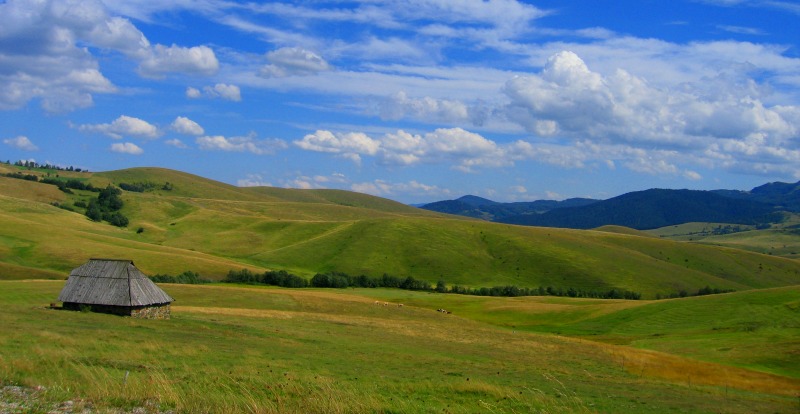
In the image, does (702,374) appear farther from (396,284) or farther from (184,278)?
(396,284)

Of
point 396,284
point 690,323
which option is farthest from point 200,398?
point 396,284

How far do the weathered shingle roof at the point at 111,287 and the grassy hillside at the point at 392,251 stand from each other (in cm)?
4991

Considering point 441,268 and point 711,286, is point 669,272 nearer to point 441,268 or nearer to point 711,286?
point 711,286

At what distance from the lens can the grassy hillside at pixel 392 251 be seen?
10981 centimetres

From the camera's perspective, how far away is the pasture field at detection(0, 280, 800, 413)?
12953 millimetres

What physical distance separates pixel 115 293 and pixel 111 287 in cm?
85

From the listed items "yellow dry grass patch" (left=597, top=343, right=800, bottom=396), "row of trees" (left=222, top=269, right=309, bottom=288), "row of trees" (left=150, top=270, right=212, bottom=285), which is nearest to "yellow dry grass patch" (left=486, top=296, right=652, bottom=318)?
"yellow dry grass patch" (left=597, top=343, right=800, bottom=396)

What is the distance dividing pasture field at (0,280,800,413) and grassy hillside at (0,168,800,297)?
51.5 m

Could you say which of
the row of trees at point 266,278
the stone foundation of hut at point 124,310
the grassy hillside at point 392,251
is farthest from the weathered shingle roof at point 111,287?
the row of trees at point 266,278

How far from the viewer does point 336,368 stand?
2592 cm

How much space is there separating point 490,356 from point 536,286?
9444cm

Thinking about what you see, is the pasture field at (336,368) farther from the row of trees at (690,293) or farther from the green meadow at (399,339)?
the row of trees at (690,293)

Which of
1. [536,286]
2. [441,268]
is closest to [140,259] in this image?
[441,268]

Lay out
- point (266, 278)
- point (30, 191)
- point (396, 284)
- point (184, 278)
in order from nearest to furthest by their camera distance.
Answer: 1. point (184, 278)
2. point (266, 278)
3. point (396, 284)
4. point (30, 191)
